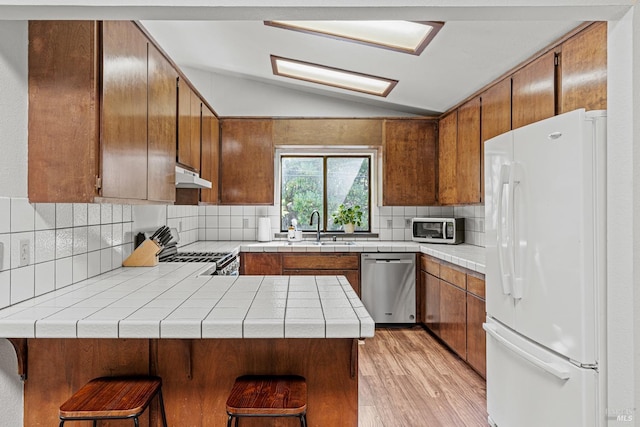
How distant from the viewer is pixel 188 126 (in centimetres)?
313

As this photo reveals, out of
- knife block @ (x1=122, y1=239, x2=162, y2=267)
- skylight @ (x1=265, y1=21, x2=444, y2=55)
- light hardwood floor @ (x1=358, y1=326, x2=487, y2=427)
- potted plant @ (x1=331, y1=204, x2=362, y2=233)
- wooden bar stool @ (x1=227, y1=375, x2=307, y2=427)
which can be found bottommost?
light hardwood floor @ (x1=358, y1=326, x2=487, y2=427)

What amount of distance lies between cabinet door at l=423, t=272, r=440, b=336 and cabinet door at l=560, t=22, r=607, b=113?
1.96 meters

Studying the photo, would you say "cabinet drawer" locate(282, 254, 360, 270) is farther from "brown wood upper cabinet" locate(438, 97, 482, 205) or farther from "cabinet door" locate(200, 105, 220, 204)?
"brown wood upper cabinet" locate(438, 97, 482, 205)

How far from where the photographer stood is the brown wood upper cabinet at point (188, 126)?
2900 mm

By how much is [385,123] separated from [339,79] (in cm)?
74

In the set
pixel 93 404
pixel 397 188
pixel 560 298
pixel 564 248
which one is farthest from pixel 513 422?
pixel 397 188

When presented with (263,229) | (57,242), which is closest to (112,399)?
(57,242)

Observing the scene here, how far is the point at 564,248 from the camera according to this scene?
5.42 feet

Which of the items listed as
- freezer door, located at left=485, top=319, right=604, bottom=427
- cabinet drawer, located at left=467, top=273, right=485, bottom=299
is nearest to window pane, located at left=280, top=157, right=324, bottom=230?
cabinet drawer, located at left=467, top=273, right=485, bottom=299

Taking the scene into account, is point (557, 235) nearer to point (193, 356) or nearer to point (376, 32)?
point (193, 356)

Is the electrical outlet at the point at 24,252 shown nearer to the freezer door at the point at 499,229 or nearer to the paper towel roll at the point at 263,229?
the freezer door at the point at 499,229

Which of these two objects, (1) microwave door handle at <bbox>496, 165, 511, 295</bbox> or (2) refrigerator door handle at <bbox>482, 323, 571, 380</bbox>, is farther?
(1) microwave door handle at <bbox>496, 165, 511, 295</bbox>

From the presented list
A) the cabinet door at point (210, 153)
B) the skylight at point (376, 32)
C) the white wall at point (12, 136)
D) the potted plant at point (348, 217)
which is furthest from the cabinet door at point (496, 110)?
the white wall at point (12, 136)

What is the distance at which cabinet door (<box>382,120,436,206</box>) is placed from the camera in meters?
4.39
